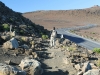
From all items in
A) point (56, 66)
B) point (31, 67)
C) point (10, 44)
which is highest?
point (10, 44)

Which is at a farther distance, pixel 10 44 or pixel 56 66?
pixel 10 44

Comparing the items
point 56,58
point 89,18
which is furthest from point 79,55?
point 89,18

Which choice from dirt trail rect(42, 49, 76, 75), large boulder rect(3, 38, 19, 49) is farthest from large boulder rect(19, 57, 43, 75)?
large boulder rect(3, 38, 19, 49)

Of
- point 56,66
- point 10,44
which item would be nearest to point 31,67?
point 56,66

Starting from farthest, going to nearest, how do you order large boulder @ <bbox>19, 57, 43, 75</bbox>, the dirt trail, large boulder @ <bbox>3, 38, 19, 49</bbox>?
large boulder @ <bbox>3, 38, 19, 49</bbox> → the dirt trail → large boulder @ <bbox>19, 57, 43, 75</bbox>

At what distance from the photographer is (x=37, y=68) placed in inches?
513

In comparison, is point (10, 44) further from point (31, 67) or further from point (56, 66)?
point (31, 67)

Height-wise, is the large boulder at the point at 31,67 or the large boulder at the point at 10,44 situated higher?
the large boulder at the point at 10,44

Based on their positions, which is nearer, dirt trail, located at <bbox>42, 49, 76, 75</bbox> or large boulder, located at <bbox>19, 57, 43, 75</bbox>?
large boulder, located at <bbox>19, 57, 43, 75</bbox>

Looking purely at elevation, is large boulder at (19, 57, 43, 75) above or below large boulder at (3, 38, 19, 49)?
below

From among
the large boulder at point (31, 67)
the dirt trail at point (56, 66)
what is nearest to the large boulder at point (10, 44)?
the dirt trail at point (56, 66)

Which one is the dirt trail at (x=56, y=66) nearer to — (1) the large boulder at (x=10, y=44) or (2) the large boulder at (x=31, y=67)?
(2) the large boulder at (x=31, y=67)

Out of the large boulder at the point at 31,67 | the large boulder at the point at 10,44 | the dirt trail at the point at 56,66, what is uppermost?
the large boulder at the point at 10,44

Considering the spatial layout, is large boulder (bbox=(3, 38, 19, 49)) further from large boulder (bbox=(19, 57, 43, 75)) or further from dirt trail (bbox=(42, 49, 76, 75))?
large boulder (bbox=(19, 57, 43, 75))
